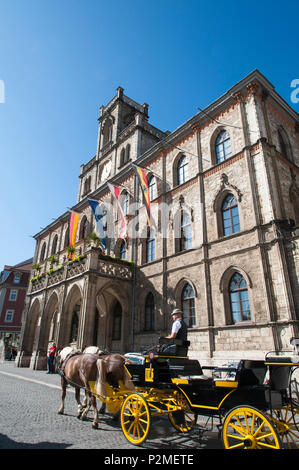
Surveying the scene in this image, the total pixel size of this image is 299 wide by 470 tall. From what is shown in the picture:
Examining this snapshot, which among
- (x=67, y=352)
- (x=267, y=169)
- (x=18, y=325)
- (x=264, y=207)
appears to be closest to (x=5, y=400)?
(x=67, y=352)

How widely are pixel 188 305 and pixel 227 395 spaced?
37.2ft

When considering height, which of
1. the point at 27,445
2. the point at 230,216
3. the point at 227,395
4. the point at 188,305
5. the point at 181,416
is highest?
the point at 230,216

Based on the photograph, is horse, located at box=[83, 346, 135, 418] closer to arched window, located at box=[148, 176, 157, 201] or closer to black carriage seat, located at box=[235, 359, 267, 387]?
black carriage seat, located at box=[235, 359, 267, 387]

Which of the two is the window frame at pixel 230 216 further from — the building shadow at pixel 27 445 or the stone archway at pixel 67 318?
the building shadow at pixel 27 445

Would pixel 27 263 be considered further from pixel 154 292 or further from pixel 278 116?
pixel 278 116

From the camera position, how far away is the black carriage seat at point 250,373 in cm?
418

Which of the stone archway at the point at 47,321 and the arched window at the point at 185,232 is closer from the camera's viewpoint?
the arched window at the point at 185,232

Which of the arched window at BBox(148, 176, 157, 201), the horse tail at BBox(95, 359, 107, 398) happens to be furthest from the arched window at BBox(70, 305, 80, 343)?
the horse tail at BBox(95, 359, 107, 398)

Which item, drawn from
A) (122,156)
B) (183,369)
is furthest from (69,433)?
(122,156)

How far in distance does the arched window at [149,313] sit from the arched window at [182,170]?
298 inches

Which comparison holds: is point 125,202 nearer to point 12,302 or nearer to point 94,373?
point 94,373

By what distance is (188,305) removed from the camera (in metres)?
15.3

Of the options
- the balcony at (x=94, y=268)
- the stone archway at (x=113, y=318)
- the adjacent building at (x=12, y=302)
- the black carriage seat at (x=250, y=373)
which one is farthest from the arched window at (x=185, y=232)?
the adjacent building at (x=12, y=302)

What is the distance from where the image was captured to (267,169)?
43.8ft
